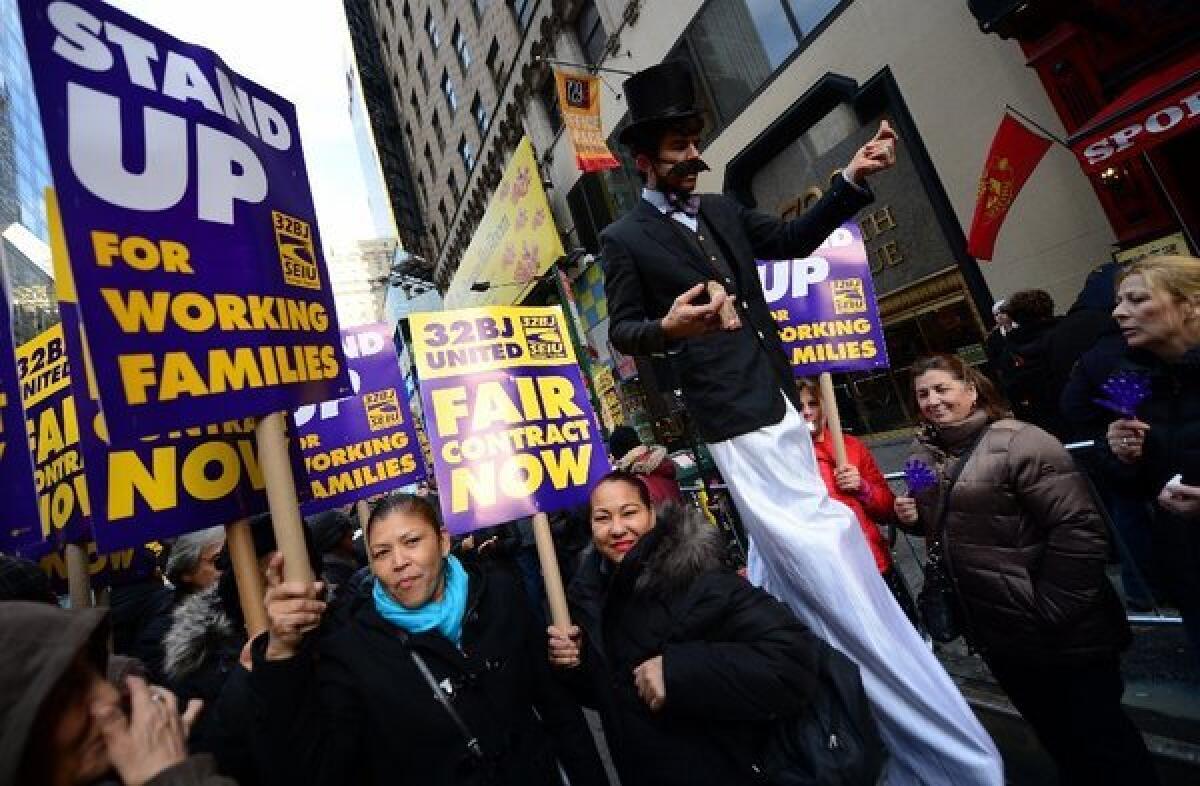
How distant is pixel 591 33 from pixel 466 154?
35.2ft

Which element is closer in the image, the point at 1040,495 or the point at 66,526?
the point at 1040,495

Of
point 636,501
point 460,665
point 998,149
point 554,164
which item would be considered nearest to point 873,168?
point 636,501

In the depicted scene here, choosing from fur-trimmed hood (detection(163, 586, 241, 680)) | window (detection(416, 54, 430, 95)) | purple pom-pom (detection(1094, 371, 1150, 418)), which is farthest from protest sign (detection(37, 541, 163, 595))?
window (detection(416, 54, 430, 95))

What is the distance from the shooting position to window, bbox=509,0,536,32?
1721 cm

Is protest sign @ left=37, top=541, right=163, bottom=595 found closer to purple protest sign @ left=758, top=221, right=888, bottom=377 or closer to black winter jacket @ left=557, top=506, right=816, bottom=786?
black winter jacket @ left=557, top=506, right=816, bottom=786

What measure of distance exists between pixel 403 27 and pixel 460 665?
110 ft

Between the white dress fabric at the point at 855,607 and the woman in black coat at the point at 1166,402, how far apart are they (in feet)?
3.19

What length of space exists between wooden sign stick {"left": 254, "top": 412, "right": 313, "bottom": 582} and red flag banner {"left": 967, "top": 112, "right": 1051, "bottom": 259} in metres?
7.60

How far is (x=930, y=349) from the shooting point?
9.46 m

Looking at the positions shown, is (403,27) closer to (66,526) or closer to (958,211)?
(958,211)

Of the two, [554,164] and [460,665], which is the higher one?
[554,164]

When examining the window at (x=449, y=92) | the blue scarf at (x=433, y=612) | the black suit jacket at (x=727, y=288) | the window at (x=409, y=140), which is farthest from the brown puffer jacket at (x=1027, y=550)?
the window at (x=409, y=140)

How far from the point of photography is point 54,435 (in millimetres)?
2832

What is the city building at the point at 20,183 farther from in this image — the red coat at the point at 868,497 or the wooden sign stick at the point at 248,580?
the red coat at the point at 868,497
